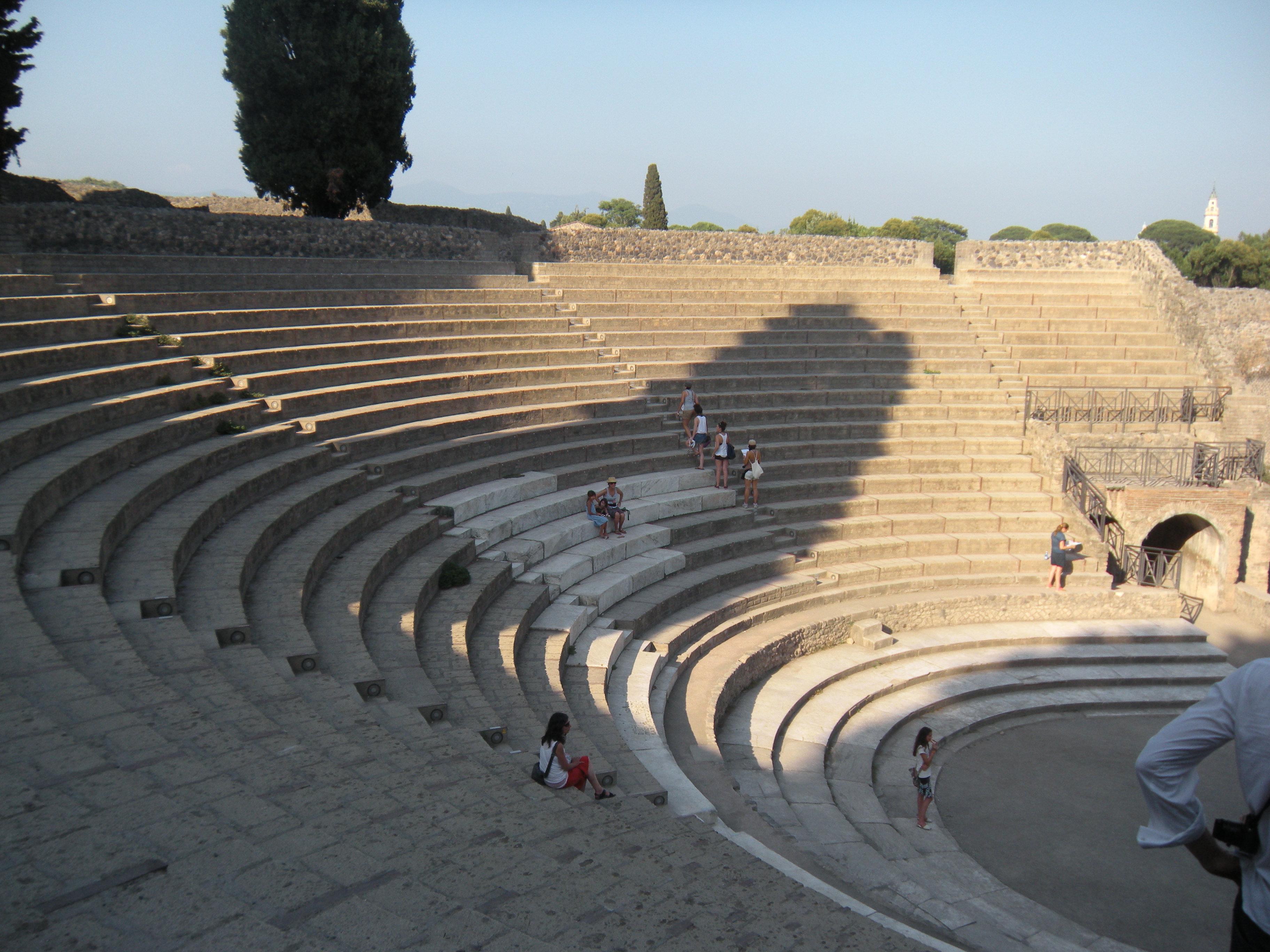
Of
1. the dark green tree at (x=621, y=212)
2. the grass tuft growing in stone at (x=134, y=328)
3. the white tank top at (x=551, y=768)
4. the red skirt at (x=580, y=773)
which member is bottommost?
the red skirt at (x=580, y=773)

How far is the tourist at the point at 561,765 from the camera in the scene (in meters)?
5.38

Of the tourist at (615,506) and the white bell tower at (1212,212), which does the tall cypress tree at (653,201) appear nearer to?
the tourist at (615,506)

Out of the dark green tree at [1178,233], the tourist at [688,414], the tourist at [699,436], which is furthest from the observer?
the dark green tree at [1178,233]

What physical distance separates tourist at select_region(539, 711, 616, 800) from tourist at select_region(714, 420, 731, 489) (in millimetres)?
7891

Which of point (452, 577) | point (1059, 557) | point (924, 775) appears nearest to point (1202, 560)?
point (1059, 557)

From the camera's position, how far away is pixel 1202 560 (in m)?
14.4

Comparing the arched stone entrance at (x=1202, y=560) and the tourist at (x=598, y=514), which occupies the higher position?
the tourist at (x=598, y=514)

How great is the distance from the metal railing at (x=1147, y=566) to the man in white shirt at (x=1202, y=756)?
13157 mm

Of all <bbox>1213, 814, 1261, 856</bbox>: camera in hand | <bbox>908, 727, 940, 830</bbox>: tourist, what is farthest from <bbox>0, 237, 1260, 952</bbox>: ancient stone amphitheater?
<bbox>1213, 814, 1261, 856</bbox>: camera in hand

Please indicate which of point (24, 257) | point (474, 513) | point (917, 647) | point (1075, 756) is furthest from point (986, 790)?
point (24, 257)

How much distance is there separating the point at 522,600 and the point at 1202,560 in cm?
1176

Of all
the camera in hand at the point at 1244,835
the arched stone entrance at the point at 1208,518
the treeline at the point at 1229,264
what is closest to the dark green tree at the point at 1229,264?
the treeline at the point at 1229,264

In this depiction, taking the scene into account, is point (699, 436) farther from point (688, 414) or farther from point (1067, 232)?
point (1067, 232)

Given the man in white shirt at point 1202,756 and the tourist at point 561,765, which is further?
the tourist at point 561,765
